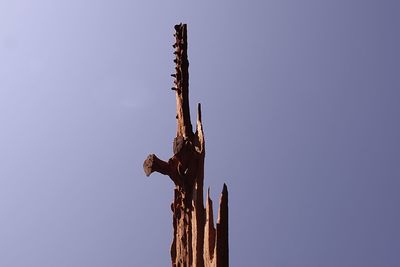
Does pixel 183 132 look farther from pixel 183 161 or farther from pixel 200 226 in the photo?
pixel 200 226

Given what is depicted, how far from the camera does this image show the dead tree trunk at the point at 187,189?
673cm

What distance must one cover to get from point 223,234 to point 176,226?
5.19 feet

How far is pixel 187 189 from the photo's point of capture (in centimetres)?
728

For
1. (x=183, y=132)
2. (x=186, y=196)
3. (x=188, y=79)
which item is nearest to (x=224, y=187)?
(x=186, y=196)

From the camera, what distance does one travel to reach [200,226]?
6.88m

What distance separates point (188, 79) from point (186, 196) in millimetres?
1978

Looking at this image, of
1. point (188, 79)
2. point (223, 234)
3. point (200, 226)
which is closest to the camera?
point (223, 234)

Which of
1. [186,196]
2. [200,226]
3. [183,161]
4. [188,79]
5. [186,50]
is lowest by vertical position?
[200,226]

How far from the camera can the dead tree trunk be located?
673 centimetres

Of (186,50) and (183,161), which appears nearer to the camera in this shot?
(183,161)

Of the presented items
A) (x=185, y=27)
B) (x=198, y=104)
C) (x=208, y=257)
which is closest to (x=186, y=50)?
(x=185, y=27)

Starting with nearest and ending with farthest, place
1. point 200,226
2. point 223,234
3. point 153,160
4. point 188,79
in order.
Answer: point 223,234 < point 200,226 < point 153,160 < point 188,79

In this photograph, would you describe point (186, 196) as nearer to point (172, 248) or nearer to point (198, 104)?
point (172, 248)

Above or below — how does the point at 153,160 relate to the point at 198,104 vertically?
below
